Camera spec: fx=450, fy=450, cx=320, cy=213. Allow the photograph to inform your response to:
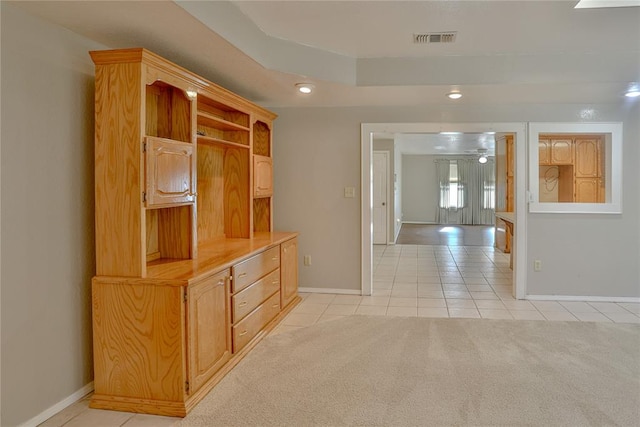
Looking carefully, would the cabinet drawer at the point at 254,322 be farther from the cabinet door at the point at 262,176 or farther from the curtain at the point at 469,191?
the curtain at the point at 469,191

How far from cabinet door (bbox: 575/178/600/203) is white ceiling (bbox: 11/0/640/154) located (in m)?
1.60

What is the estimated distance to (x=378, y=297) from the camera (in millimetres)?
5066

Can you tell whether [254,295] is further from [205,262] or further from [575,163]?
[575,163]

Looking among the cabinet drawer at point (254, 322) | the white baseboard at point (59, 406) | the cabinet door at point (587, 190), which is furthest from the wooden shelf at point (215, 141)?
the cabinet door at point (587, 190)

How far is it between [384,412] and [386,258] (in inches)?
210

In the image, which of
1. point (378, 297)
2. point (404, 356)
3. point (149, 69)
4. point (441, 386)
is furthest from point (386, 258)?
point (149, 69)

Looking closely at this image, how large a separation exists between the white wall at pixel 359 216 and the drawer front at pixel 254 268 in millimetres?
1166

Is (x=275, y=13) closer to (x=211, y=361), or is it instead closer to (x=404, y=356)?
(x=211, y=361)

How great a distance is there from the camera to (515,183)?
4.88 meters

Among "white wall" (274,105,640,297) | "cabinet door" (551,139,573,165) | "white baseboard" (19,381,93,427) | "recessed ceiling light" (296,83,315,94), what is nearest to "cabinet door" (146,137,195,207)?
Answer: "white baseboard" (19,381,93,427)

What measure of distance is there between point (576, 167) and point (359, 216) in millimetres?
3255

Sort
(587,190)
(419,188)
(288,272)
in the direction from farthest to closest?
(419,188) < (587,190) < (288,272)

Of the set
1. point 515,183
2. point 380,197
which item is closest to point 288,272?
point 515,183

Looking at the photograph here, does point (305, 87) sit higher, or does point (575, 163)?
point (305, 87)
